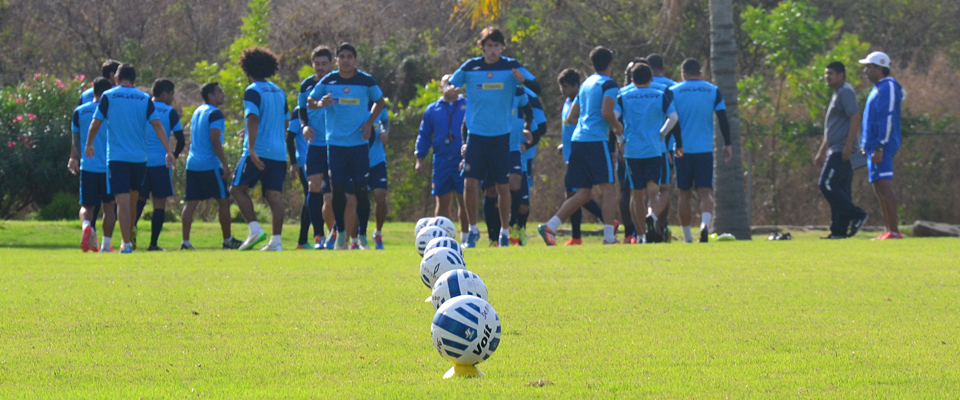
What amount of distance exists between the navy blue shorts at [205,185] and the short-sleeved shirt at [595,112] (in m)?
4.16

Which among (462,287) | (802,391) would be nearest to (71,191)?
(462,287)

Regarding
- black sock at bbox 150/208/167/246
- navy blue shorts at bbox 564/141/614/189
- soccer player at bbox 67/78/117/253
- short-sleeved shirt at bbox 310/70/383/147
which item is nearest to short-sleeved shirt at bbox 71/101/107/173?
soccer player at bbox 67/78/117/253

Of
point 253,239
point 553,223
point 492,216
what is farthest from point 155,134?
point 553,223

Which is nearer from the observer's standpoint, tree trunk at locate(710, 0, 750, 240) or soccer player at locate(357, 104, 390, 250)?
soccer player at locate(357, 104, 390, 250)

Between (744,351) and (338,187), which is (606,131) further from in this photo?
(744,351)

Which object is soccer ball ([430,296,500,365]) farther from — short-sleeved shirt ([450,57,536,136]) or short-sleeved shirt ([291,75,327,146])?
short-sleeved shirt ([291,75,327,146])

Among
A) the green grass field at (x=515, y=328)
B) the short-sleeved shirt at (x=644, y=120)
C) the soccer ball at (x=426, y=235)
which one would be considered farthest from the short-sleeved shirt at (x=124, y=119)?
the short-sleeved shirt at (x=644, y=120)

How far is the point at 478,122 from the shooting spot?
38.8 ft

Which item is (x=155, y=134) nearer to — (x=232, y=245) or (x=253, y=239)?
(x=232, y=245)

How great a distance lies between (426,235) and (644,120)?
4.83 metres

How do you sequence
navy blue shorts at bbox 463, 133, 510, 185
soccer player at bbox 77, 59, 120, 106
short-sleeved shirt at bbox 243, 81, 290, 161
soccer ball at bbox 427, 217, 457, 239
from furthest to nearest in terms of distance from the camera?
soccer player at bbox 77, 59, 120, 106 → short-sleeved shirt at bbox 243, 81, 290, 161 → navy blue shorts at bbox 463, 133, 510, 185 → soccer ball at bbox 427, 217, 457, 239

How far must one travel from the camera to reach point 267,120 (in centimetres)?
1249

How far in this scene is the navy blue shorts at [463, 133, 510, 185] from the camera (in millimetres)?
11891

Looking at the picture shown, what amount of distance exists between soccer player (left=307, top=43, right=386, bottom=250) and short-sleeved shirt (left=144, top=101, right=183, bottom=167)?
2.21 metres
